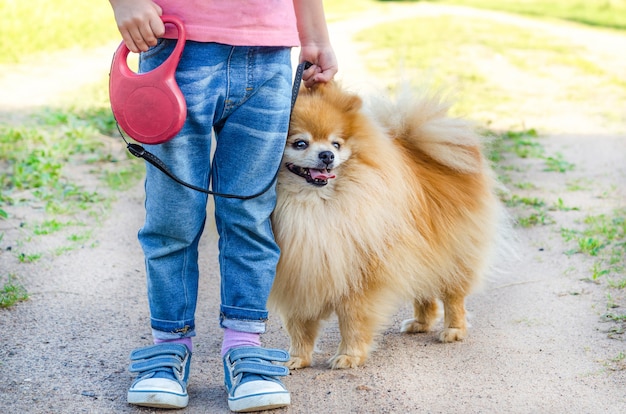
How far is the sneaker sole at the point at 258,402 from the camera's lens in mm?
2627

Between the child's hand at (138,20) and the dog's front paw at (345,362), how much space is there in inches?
59.1

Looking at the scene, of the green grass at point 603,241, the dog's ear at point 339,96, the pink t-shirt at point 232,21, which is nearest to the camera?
the pink t-shirt at point 232,21

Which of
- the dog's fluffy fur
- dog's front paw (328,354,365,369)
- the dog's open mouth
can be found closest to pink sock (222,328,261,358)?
the dog's fluffy fur

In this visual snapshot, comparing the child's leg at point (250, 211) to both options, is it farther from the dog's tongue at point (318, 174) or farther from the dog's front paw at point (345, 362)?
the dog's front paw at point (345, 362)

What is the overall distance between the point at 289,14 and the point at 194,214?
76cm

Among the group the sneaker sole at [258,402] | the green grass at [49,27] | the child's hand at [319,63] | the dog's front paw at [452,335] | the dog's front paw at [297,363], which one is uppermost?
the child's hand at [319,63]

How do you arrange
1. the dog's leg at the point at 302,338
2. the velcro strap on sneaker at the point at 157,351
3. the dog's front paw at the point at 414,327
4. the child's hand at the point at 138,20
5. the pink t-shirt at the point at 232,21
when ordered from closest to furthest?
→ 1. the child's hand at the point at 138,20
2. the pink t-shirt at the point at 232,21
3. the velcro strap on sneaker at the point at 157,351
4. the dog's leg at the point at 302,338
5. the dog's front paw at the point at 414,327

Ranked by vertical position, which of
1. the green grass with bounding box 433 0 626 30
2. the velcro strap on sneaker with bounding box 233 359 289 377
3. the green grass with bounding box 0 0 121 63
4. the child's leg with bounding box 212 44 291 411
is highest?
the child's leg with bounding box 212 44 291 411

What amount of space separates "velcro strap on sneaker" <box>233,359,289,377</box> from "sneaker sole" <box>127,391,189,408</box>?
217 mm

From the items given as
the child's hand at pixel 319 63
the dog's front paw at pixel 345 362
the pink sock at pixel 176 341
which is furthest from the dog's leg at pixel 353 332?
the child's hand at pixel 319 63

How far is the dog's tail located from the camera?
3416 mm

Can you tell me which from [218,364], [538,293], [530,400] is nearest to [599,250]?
[538,293]

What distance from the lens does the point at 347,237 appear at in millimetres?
3078

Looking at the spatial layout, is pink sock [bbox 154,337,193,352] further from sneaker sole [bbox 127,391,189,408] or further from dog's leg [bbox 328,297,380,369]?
dog's leg [bbox 328,297,380,369]
